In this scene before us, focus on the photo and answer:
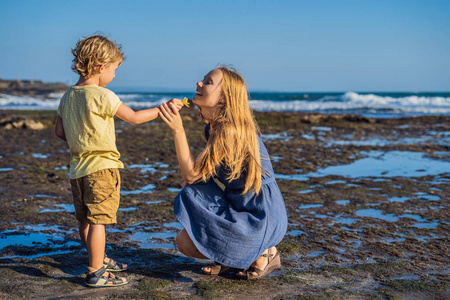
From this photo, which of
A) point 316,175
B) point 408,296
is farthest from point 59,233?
point 316,175

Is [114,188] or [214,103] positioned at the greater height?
[214,103]

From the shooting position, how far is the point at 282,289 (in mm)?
2979

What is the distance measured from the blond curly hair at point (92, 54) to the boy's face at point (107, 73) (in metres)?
0.04

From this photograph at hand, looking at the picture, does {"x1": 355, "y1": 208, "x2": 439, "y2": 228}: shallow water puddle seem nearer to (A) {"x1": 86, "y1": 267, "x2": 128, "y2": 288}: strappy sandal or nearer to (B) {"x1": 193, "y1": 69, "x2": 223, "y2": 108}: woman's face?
(B) {"x1": 193, "y1": 69, "x2": 223, "y2": 108}: woman's face

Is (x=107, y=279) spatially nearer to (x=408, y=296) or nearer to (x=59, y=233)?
(x=59, y=233)

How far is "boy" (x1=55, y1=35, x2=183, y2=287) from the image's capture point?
296 cm

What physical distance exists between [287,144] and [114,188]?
7.97m

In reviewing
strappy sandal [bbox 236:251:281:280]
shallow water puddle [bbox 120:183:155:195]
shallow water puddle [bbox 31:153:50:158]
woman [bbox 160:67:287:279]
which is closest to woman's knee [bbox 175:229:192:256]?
woman [bbox 160:67:287:279]

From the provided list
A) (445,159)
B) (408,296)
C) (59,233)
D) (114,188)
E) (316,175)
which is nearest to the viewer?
(408,296)

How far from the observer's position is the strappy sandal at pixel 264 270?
3113 mm

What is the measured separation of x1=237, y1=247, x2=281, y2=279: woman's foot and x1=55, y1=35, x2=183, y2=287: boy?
2.72 feet

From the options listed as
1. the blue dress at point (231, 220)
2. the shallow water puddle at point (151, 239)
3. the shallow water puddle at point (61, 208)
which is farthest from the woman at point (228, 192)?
the shallow water puddle at point (61, 208)

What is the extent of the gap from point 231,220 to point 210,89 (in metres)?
0.95

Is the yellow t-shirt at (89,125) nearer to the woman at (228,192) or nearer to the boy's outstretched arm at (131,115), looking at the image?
the boy's outstretched arm at (131,115)
